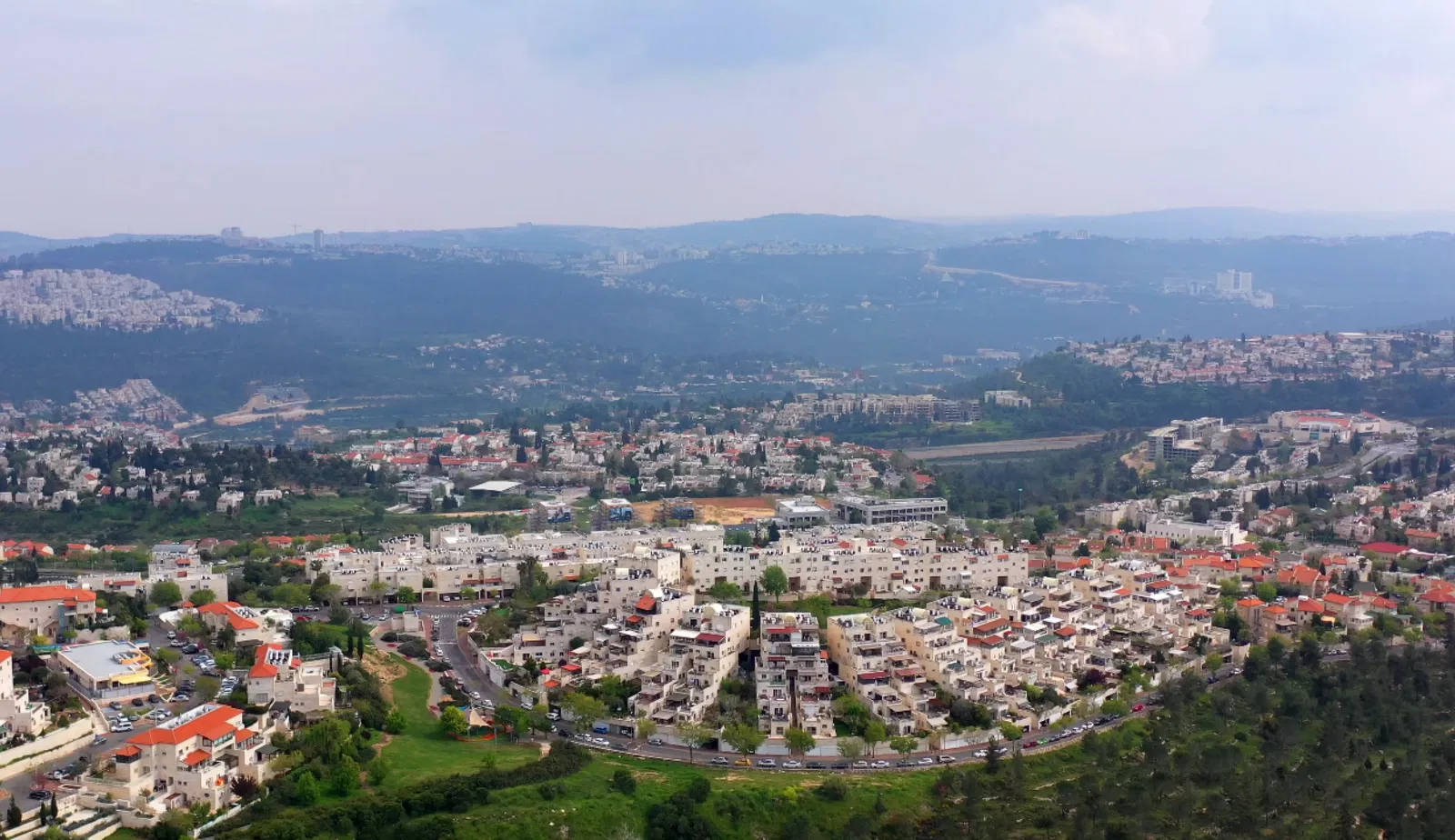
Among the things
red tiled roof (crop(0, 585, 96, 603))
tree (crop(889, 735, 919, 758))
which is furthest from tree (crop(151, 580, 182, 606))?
tree (crop(889, 735, 919, 758))

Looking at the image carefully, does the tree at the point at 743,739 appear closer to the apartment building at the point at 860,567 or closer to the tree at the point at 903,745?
the tree at the point at 903,745

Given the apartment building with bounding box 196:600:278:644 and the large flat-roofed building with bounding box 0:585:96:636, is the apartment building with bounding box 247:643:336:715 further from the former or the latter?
the large flat-roofed building with bounding box 0:585:96:636

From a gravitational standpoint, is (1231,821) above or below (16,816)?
below

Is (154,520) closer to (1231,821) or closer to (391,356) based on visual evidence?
(1231,821)

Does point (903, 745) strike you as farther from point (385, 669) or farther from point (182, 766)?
point (182, 766)

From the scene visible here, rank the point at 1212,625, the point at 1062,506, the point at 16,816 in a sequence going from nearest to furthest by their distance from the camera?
the point at 16,816 → the point at 1212,625 → the point at 1062,506

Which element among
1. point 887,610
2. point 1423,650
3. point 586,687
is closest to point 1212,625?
point 1423,650

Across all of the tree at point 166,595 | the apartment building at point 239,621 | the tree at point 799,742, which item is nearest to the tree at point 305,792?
the apartment building at point 239,621
